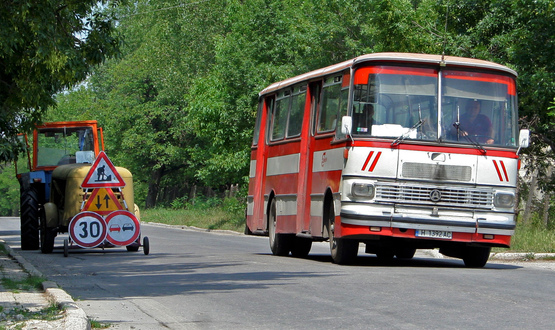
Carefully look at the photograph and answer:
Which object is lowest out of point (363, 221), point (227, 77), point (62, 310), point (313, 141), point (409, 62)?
point (62, 310)

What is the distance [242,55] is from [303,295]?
2968 centimetres

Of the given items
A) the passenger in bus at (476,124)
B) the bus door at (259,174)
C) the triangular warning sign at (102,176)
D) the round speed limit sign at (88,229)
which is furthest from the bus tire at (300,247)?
the passenger in bus at (476,124)

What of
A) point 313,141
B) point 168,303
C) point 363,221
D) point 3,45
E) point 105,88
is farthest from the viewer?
point 105,88

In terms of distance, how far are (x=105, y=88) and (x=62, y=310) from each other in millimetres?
79279

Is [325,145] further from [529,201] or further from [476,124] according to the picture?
[529,201]

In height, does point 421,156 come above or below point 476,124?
below

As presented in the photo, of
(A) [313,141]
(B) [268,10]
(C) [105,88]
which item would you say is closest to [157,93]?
(C) [105,88]

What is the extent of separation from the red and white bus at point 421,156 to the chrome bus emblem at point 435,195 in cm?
2

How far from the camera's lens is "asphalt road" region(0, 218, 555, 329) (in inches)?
350

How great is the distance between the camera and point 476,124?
1579 centimetres

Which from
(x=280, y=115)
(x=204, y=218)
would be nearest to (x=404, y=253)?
(x=280, y=115)

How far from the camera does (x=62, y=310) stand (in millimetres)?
9016

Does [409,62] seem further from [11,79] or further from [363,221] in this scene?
[11,79]

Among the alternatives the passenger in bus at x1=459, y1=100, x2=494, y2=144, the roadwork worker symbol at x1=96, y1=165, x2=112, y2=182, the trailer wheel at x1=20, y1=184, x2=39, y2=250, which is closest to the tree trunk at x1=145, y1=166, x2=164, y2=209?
the trailer wheel at x1=20, y1=184, x2=39, y2=250
